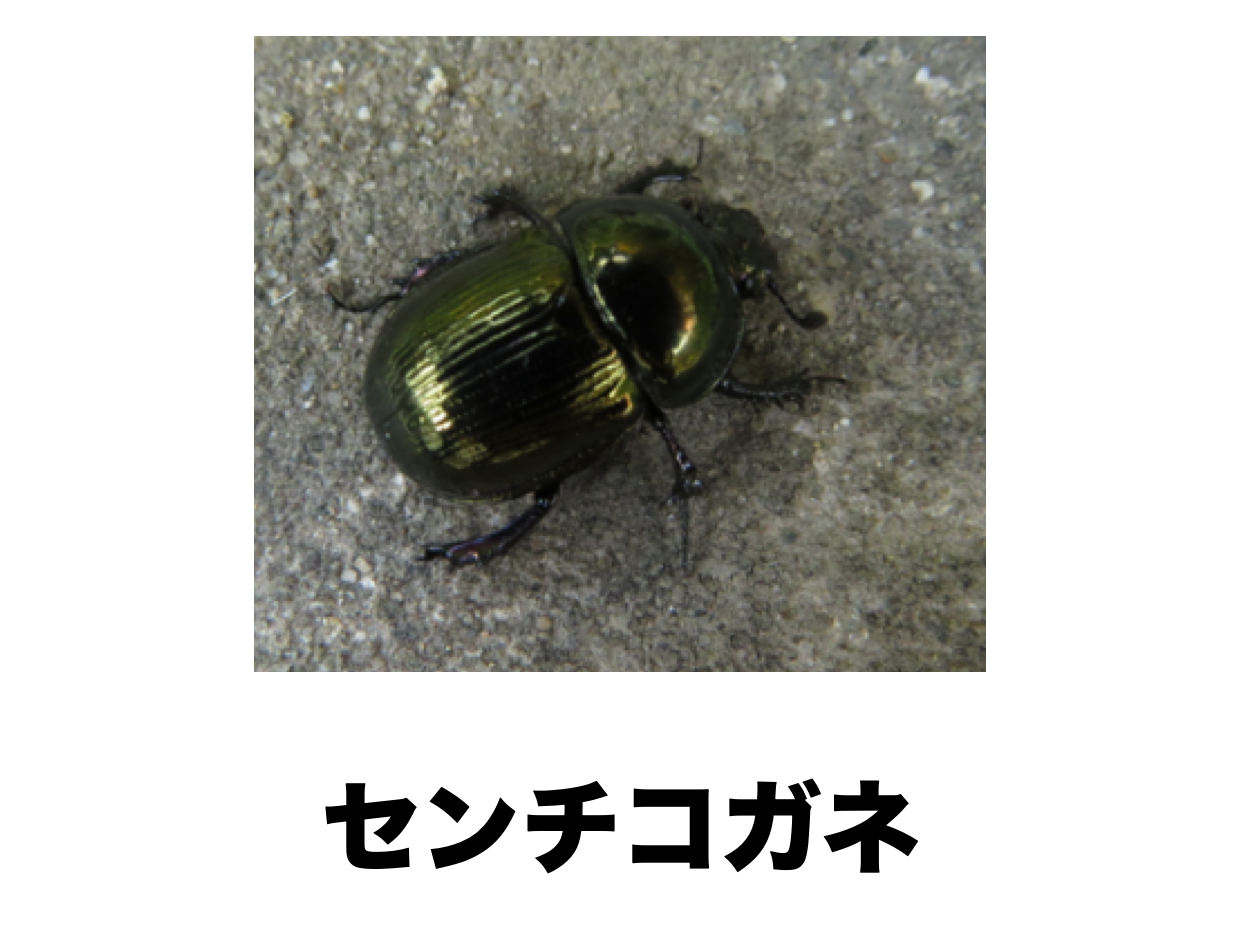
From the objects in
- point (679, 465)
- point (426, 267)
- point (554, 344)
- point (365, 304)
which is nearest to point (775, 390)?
point (679, 465)

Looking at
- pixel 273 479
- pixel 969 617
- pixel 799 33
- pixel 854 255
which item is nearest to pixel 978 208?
pixel 854 255

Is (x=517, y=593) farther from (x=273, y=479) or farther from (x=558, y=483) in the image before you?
(x=273, y=479)

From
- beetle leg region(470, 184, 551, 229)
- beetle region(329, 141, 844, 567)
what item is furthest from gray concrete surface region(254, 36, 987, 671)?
beetle region(329, 141, 844, 567)

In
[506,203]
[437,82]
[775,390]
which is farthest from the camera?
[437,82]

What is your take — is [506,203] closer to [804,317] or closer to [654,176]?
[654,176]

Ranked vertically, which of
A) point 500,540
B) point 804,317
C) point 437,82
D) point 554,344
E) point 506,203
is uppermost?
point 437,82

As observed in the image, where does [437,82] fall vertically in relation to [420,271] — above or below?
above

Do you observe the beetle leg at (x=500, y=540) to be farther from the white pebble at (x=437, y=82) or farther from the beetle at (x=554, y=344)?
the white pebble at (x=437, y=82)

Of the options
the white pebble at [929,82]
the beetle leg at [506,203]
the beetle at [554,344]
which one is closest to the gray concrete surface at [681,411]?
the white pebble at [929,82]
